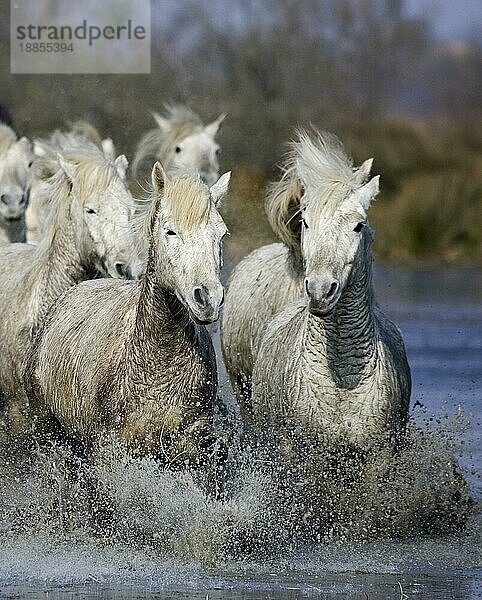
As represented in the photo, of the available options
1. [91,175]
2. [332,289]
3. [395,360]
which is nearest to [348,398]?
[395,360]

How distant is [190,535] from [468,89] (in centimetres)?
2333

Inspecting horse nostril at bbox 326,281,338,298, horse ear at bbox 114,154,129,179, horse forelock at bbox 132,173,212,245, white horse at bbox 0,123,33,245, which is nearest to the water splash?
horse nostril at bbox 326,281,338,298

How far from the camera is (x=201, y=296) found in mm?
6531

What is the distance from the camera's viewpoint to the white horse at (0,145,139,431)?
9.14m

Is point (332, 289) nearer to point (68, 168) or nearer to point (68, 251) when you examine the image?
point (68, 251)

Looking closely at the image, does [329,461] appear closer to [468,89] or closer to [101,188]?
[101,188]

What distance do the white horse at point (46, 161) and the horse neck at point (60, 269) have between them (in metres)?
0.42

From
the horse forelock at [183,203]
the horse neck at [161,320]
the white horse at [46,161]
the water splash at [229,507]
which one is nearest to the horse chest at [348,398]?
the water splash at [229,507]

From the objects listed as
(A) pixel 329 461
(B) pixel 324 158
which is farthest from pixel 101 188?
(A) pixel 329 461

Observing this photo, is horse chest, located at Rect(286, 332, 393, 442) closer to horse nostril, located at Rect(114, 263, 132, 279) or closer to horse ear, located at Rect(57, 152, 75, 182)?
horse nostril, located at Rect(114, 263, 132, 279)

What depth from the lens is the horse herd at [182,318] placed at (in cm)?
702

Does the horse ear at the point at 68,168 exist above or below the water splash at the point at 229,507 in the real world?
above

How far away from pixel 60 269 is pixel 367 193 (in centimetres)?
258

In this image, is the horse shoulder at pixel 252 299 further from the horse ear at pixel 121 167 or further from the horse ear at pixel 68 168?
the horse ear at pixel 68 168
